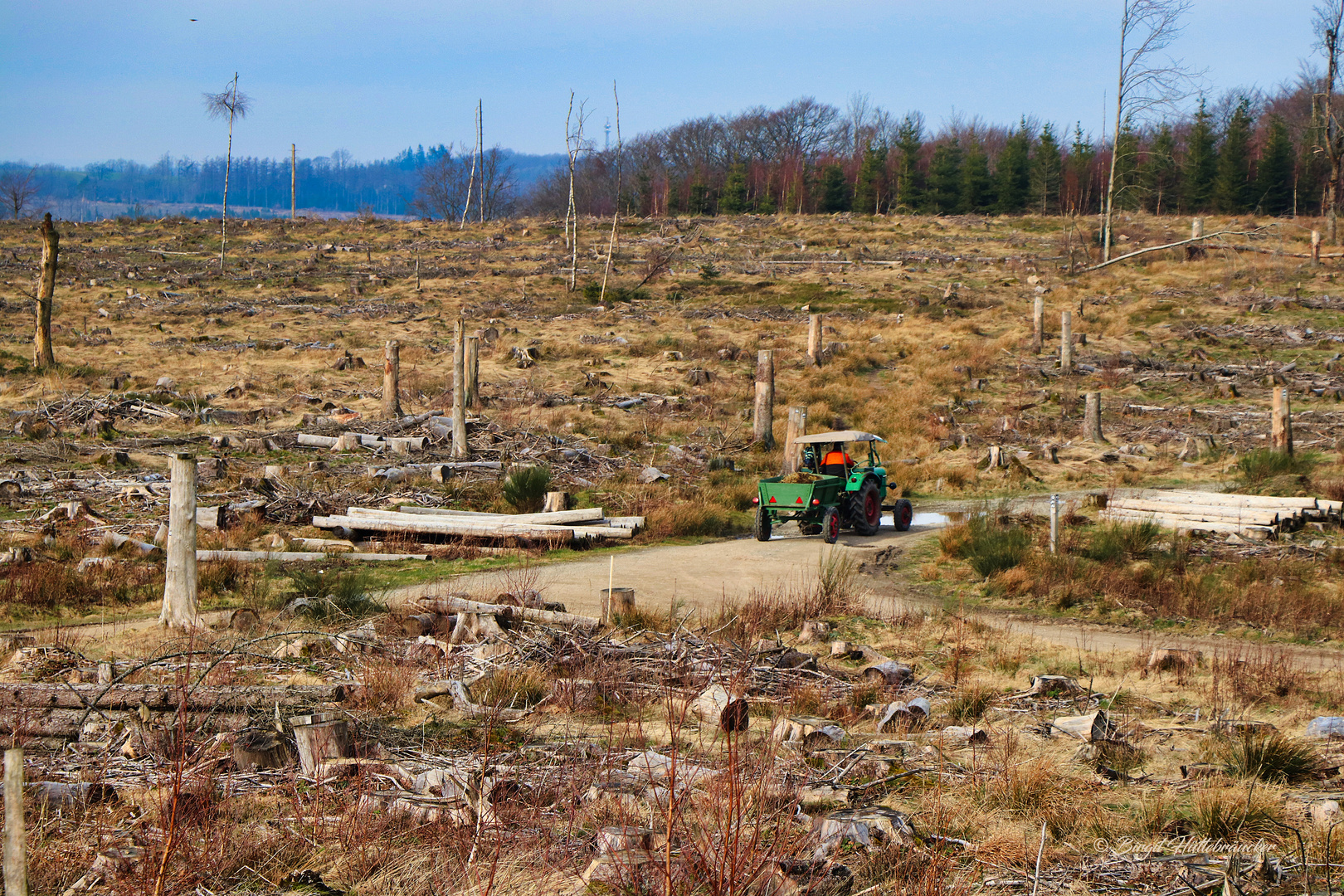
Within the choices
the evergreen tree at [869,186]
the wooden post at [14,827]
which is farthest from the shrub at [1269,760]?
the evergreen tree at [869,186]

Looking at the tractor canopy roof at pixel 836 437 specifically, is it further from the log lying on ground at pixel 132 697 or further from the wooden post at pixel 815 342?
the wooden post at pixel 815 342

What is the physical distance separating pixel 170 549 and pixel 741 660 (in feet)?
19.8

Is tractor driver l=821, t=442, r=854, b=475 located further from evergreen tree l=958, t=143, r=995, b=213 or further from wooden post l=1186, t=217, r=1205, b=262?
evergreen tree l=958, t=143, r=995, b=213

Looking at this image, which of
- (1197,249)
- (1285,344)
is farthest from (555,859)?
(1197,249)

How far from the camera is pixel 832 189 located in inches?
3083

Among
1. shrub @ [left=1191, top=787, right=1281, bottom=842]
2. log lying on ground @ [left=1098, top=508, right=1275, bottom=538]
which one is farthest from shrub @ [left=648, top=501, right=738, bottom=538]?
shrub @ [left=1191, top=787, right=1281, bottom=842]

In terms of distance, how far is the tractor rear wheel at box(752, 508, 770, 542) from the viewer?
17094 millimetres

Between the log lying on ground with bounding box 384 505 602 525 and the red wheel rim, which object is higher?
the red wheel rim

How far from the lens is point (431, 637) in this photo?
33.3 ft

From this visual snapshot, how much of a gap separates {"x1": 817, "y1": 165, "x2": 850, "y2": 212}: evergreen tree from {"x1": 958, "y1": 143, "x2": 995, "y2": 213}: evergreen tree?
8790 mm

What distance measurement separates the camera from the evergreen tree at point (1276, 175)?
2645 inches

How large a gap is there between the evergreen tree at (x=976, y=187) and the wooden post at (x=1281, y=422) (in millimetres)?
56638

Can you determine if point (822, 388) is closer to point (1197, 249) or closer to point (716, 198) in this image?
point (1197, 249)

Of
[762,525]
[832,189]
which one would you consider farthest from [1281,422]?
[832,189]
